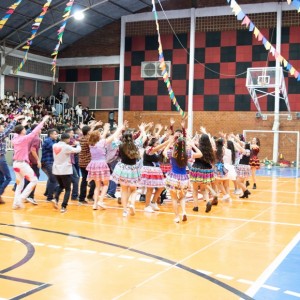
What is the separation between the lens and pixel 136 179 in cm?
819

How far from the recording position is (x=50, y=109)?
27.3 meters

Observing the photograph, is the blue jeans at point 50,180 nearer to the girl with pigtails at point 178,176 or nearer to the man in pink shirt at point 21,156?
the man in pink shirt at point 21,156

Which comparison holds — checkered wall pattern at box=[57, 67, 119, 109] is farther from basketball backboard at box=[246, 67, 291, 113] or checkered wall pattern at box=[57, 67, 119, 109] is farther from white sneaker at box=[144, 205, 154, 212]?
white sneaker at box=[144, 205, 154, 212]

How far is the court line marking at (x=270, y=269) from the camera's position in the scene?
425 cm

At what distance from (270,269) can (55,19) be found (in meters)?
22.6

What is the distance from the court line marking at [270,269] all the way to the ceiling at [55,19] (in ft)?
63.1

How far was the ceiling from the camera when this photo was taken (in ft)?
76.1

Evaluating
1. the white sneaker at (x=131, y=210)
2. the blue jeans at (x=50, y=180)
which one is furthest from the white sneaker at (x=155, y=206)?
the blue jeans at (x=50, y=180)

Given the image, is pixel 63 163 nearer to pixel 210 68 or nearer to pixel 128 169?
pixel 128 169

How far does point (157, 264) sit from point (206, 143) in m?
4.21

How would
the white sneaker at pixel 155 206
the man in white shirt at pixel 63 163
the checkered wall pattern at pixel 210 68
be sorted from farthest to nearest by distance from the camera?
the checkered wall pattern at pixel 210 68 → the white sneaker at pixel 155 206 → the man in white shirt at pixel 63 163

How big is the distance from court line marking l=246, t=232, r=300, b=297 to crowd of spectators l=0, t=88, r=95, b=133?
18.2 metres

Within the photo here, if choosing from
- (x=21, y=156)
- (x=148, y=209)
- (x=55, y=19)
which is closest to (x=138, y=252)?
(x=148, y=209)

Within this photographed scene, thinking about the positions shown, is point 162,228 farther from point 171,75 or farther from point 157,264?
point 171,75
